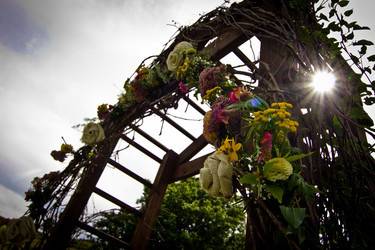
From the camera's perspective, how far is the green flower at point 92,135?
8.23 ft

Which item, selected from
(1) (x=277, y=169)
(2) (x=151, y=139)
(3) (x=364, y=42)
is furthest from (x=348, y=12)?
(2) (x=151, y=139)

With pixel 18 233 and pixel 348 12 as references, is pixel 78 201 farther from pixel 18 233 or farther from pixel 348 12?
pixel 348 12

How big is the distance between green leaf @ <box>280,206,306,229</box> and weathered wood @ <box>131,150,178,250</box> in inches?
96.2

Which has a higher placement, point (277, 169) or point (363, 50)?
point (363, 50)

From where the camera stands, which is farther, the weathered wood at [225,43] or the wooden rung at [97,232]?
the wooden rung at [97,232]

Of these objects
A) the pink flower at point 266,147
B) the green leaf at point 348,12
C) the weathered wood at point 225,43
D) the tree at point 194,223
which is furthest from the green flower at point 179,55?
the tree at point 194,223

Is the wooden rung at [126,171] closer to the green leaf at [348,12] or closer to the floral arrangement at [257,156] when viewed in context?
the floral arrangement at [257,156]

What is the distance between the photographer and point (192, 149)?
11.5ft

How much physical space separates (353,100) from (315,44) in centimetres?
28

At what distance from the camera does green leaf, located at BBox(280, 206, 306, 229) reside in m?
0.71

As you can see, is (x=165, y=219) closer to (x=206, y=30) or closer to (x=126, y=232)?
(x=126, y=232)

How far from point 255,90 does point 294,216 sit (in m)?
0.73

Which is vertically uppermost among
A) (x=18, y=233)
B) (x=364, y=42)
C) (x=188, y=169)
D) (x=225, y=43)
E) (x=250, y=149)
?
(x=225, y=43)

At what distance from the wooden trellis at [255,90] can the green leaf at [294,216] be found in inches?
5.8
